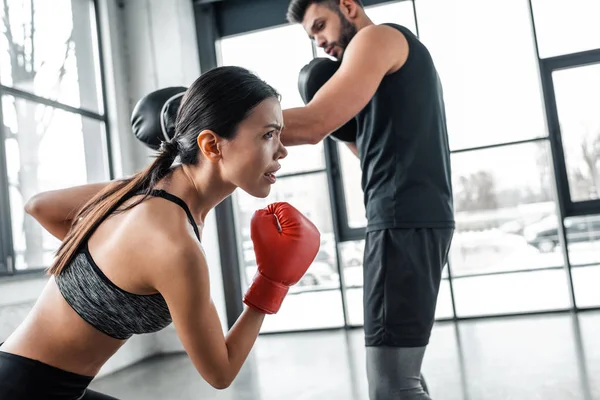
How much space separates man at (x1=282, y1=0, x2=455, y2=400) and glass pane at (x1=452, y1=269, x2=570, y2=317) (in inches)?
129

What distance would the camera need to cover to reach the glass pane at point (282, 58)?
4.79 m

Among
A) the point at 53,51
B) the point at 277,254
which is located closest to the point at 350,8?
the point at 277,254

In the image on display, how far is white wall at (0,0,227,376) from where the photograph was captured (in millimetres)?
4398

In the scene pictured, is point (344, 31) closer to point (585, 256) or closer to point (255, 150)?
point (255, 150)

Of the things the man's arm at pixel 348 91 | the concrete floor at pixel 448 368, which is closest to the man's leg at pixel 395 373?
the man's arm at pixel 348 91

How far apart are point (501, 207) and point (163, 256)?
13.1 ft

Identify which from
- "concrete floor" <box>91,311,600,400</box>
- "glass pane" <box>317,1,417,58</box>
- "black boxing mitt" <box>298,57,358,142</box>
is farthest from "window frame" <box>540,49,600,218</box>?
"black boxing mitt" <box>298,57,358,142</box>

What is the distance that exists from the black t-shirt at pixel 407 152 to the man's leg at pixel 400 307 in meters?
0.05

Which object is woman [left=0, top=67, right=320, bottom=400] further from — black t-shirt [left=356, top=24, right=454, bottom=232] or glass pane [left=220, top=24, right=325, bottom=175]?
glass pane [left=220, top=24, right=325, bottom=175]

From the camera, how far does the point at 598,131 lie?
14.2ft

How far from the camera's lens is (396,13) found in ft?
15.2

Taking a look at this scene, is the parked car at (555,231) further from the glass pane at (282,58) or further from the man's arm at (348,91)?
the man's arm at (348,91)

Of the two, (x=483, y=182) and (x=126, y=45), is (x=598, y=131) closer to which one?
(x=483, y=182)

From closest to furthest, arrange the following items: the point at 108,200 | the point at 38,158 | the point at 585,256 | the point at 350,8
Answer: the point at 108,200 → the point at 350,8 → the point at 38,158 → the point at 585,256
